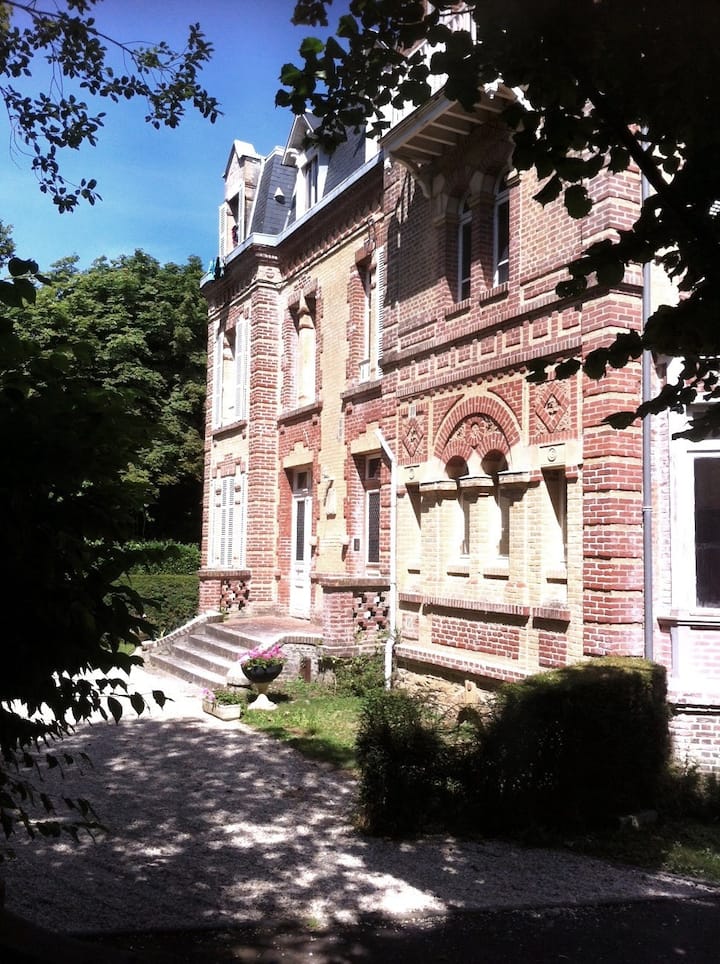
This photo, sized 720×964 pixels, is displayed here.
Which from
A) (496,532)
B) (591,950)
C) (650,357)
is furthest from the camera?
(496,532)

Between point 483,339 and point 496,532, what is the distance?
8.11 ft

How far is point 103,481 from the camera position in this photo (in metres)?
3.12

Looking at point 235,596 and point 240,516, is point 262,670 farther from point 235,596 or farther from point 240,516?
point 240,516

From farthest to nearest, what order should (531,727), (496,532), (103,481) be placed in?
(496,532) → (531,727) → (103,481)

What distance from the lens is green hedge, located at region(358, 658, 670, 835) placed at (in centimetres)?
701

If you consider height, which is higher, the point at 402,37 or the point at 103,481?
the point at 402,37

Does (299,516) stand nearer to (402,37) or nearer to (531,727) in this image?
(531,727)

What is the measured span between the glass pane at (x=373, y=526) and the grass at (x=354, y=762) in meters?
2.50

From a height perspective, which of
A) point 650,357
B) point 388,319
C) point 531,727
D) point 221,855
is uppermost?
point 388,319

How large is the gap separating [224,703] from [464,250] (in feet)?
23.2

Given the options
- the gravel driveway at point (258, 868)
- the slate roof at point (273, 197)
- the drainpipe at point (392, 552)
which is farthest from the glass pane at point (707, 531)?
the slate roof at point (273, 197)

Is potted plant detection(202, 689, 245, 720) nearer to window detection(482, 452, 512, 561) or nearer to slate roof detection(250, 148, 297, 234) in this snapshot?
window detection(482, 452, 512, 561)

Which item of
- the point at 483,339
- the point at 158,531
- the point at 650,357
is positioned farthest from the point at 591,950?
the point at 158,531

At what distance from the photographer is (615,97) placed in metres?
3.66
